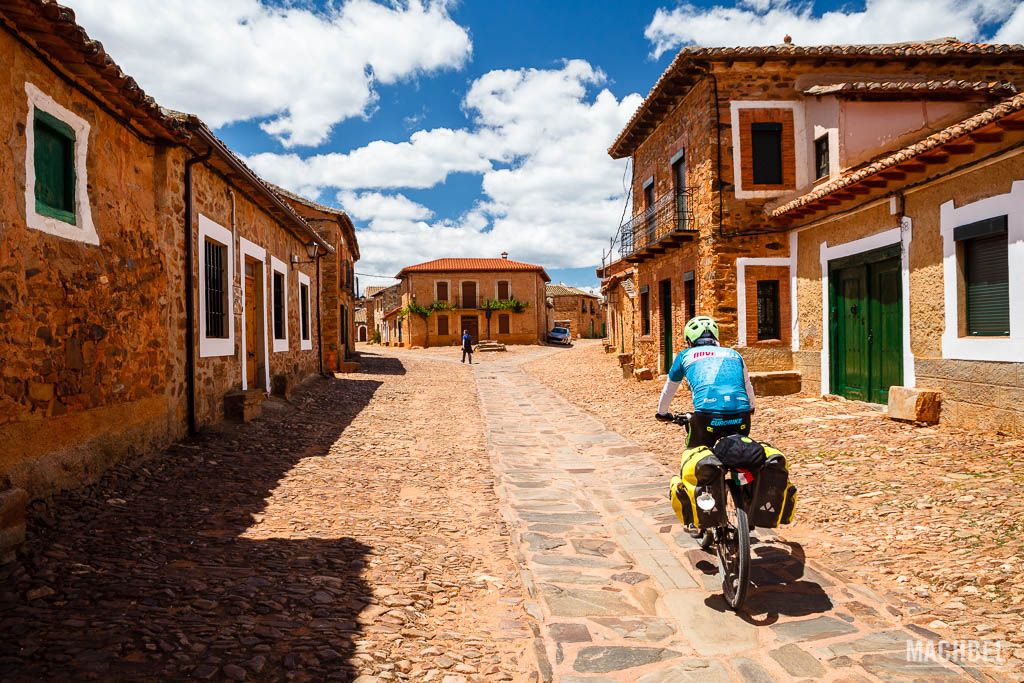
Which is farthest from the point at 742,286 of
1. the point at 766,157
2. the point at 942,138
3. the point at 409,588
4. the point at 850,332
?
the point at 409,588

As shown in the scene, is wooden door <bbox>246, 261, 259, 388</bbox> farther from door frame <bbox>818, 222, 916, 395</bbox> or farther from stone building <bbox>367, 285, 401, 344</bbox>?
stone building <bbox>367, 285, 401, 344</bbox>

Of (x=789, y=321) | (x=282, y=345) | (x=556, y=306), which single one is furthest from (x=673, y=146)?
(x=556, y=306)

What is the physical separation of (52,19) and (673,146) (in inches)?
514

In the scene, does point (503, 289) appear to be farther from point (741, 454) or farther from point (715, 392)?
point (741, 454)

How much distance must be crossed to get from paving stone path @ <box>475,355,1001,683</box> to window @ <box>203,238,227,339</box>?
16.7 ft

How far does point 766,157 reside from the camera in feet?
42.9

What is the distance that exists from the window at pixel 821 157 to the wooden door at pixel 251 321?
11.2m

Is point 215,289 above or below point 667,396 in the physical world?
above

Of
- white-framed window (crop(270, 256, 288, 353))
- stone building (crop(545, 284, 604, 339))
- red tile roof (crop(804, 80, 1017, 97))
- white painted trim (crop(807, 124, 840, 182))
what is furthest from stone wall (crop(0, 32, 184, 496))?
stone building (crop(545, 284, 604, 339))

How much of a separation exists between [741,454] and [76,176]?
5759 millimetres

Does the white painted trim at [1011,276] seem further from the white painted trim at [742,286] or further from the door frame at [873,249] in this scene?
the white painted trim at [742,286]

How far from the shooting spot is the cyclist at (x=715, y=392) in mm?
3959

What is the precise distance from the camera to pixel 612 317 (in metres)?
28.9

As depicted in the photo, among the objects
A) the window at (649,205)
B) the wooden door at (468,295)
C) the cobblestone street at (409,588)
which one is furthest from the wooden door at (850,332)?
the wooden door at (468,295)
